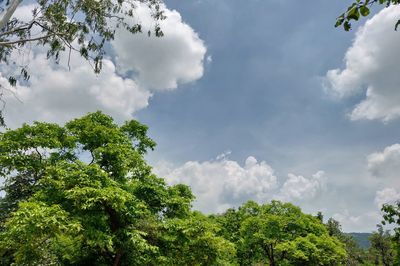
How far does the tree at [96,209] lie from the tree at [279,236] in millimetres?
15294

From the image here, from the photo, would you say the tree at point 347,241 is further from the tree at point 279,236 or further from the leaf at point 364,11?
the leaf at point 364,11

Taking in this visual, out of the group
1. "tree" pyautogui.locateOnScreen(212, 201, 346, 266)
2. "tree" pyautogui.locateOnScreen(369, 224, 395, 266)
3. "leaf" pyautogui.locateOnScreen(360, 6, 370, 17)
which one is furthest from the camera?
"tree" pyautogui.locateOnScreen(369, 224, 395, 266)

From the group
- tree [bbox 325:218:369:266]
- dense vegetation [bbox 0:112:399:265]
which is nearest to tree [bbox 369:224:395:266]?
tree [bbox 325:218:369:266]

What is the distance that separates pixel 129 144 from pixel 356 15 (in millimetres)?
23369

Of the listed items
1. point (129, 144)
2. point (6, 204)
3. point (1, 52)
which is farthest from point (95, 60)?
point (6, 204)

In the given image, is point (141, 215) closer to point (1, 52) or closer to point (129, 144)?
point (129, 144)

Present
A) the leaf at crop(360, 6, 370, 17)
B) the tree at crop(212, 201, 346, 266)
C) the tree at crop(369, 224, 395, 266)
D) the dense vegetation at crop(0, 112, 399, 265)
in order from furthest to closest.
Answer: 1. the tree at crop(369, 224, 395, 266)
2. the tree at crop(212, 201, 346, 266)
3. the dense vegetation at crop(0, 112, 399, 265)
4. the leaf at crop(360, 6, 370, 17)

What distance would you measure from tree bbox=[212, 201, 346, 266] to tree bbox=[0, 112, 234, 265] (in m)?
15.3

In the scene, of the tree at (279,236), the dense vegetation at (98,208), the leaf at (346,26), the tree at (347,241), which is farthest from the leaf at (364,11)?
the tree at (347,241)

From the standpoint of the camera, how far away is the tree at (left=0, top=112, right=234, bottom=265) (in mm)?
17234

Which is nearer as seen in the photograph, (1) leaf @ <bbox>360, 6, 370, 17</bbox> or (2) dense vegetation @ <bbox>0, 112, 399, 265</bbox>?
(1) leaf @ <bbox>360, 6, 370, 17</bbox>

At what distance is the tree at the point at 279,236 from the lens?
37.6 metres

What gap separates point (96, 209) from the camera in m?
19.8

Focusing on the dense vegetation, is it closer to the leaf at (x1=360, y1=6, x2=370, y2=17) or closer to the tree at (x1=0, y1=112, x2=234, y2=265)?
the tree at (x1=0, y1=112, x2=234, y2=265)
